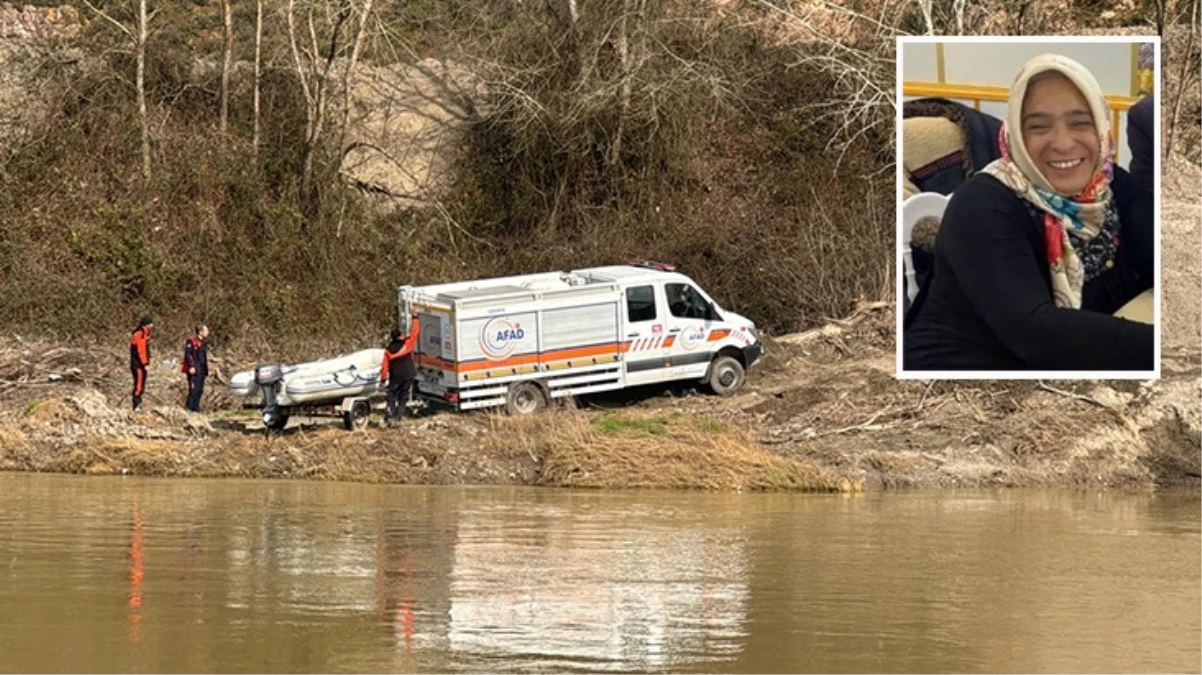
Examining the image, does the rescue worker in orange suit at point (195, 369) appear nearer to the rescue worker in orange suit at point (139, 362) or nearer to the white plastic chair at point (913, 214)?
the rescue worker in orange suit at point (139, 362)

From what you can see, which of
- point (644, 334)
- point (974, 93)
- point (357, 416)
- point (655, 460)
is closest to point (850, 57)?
point (644, 334)

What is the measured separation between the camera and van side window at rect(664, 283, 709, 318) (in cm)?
2927

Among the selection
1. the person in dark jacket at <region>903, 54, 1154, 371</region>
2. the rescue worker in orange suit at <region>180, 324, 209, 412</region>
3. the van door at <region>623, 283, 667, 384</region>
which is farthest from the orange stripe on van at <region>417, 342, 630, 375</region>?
the person in dark jacket at <region>903, 54, 1154, 371</region>

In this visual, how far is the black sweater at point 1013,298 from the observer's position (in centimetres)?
2523

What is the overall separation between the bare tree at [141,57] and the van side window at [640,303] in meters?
12.3

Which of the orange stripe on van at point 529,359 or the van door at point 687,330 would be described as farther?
the van door at point 687,330

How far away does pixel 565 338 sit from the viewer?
92.8ft

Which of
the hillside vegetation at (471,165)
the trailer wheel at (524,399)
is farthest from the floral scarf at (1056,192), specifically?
the hillside vegetation at (471,165)

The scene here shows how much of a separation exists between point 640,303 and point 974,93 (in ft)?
19.0

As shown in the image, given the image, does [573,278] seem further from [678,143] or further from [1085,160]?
[678,143]

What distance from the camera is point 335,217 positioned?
Result: 37.4m

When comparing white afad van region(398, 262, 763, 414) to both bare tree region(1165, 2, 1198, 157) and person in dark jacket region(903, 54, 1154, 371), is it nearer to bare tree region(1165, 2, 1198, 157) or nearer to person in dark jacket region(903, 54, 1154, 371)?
person in dark jacket region(903, 54, 1154, 371)

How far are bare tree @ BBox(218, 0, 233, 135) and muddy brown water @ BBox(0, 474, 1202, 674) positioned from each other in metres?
14.2

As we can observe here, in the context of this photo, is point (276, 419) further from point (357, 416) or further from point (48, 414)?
point (48, 414)
